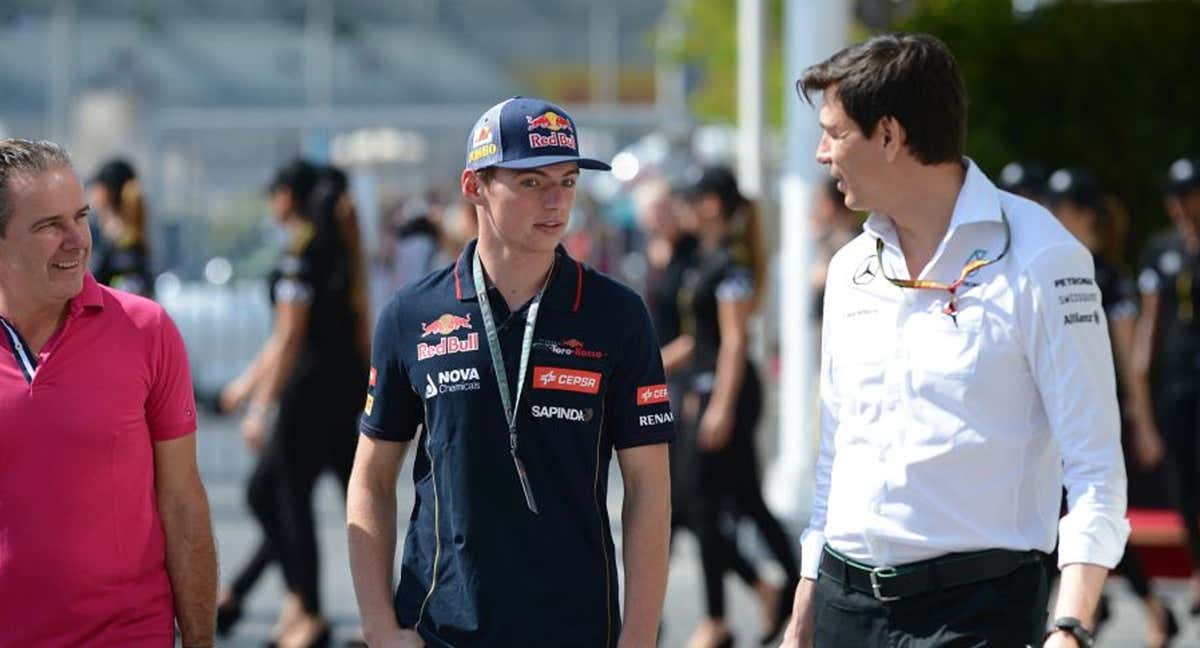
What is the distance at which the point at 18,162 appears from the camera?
160 inches

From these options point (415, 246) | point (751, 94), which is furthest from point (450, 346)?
point (751, 94)

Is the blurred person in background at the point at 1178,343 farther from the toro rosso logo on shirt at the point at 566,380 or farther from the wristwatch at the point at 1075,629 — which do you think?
the wristwatch at the point at 1075,629

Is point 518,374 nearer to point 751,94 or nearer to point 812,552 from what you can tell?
point 812,552

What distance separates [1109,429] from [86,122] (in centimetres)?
2885

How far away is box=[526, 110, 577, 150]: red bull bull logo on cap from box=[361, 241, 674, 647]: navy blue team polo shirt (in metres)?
0.27

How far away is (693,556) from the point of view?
37.1ft

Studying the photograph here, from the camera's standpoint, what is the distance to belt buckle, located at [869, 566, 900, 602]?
13.0 ft

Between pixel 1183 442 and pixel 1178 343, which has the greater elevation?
pixel 1178 343

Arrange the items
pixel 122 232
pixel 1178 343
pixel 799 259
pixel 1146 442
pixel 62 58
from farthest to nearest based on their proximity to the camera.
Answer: pixel 62 58 → pixel 799 259 → pixel 122 232 → pixel 1178 343 → pixel 1146 442

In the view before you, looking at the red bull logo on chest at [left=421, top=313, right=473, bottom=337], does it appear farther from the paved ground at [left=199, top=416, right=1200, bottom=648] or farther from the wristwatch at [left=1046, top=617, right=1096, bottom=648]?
the paved ground at [left=199, top=416, right=1200, bottom=648]

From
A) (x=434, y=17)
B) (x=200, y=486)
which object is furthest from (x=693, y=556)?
(x=434, y=17)

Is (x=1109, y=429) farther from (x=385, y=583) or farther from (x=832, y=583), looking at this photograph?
(x=385, y=583)

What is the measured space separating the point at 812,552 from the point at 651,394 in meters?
0.48

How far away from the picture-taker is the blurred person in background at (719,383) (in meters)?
8.50
